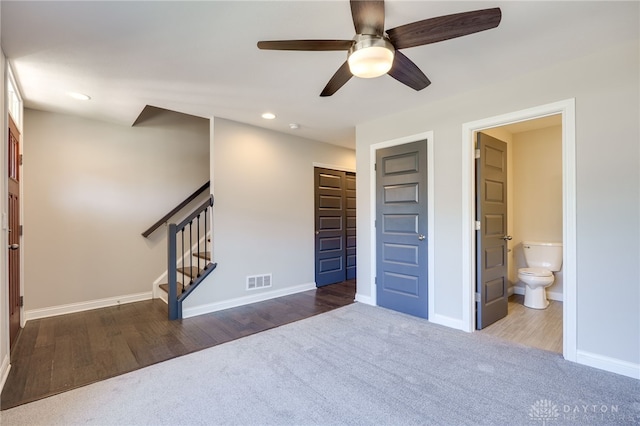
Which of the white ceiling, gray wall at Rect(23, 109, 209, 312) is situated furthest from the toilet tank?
gray wall at Rect(23, 109, 209, 312)

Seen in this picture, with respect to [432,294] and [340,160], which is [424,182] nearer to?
[432,294]

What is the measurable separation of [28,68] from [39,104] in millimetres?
1021

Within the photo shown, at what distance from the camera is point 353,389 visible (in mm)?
1950

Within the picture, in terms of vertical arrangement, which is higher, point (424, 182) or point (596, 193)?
point (424, 182)

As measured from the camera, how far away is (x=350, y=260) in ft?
17.4

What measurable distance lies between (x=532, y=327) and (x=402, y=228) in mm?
1647

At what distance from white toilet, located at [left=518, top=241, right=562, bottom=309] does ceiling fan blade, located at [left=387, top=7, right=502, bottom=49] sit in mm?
3204

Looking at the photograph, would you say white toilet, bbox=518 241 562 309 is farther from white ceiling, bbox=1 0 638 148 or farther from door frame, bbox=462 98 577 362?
white ceiling, bbox=1 0 638 148

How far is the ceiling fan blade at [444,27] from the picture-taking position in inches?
55.9

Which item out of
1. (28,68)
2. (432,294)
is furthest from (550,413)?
(28,68)

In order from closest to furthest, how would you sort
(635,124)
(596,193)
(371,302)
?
1. (635,124)
2. (596,193)
3. (371,302)

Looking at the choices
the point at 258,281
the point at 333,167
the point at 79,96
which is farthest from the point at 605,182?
the point at 79,96

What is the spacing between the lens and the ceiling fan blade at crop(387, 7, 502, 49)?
1.42 m

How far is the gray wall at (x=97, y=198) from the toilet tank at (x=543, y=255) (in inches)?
197
